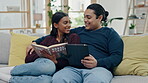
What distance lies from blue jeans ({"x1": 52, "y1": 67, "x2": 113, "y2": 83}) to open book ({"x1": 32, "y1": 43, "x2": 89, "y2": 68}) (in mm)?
66

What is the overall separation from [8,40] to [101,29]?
1021mm

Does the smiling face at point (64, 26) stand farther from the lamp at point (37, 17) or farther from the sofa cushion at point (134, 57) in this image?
the lamp at point (37, 17)

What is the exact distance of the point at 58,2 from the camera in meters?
5.65

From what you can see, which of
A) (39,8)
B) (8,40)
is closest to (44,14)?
(39,8)

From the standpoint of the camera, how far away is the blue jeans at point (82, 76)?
1661 millimetres

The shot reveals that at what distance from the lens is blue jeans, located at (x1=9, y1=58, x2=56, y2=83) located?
1749 millimetres

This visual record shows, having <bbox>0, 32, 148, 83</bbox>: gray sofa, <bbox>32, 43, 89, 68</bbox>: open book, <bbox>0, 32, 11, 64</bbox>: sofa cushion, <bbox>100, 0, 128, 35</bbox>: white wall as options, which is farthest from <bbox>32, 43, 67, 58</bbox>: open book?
<bbox>100, 0, 128, 35</bbox>: white wall

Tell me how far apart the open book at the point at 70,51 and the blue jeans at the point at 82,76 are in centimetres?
7

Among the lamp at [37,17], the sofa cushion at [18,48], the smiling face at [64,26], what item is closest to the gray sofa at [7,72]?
the sofa cushion at [18,48]

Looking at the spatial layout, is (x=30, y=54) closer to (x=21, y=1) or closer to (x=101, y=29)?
(x=101, y=29)

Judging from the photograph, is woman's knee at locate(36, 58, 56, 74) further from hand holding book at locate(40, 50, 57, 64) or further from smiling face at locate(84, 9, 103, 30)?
smiling face at locate(84, 9, 103, 30)

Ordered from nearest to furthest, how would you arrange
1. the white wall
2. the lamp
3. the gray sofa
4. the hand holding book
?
1. the gray sofa
2. the hand holding book
3. the lamp
4. the white wall

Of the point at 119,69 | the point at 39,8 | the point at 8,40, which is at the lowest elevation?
the point at 119,69

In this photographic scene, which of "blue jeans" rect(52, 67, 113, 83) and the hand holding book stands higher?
the hand holding book
